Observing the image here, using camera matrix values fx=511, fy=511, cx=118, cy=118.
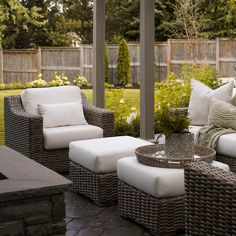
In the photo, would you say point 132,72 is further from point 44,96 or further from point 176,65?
point 44,96

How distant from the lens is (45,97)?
545 cm

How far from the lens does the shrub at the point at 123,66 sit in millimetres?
12783

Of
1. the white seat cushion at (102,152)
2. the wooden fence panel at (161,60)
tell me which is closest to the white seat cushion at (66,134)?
the white seat cushion at (102,152)

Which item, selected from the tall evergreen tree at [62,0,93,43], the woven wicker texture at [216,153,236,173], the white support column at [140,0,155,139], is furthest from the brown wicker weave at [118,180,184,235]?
the tall evergreen tree at [62,0,93,43]

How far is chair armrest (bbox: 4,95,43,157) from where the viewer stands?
16.2ft

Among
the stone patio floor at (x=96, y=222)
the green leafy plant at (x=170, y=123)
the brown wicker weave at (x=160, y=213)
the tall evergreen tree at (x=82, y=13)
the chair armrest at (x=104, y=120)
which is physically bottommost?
the stone patio floor at (x=96, y=222)

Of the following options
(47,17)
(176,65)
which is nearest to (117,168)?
(176,65)

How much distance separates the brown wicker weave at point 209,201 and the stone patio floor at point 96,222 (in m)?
0.95

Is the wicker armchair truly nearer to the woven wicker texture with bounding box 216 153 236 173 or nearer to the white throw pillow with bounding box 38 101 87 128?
the white throw pillow with bounding box 38 101 87 128

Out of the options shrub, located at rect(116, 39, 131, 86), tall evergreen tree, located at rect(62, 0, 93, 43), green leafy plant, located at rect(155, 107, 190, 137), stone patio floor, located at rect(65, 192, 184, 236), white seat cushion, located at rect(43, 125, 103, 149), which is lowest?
stone patio floor, located at rect(65, 192, 184, 236)

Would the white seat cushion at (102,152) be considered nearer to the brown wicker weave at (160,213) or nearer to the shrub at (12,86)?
the brown wicker weave at (160,213)

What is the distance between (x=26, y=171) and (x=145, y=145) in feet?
4.35

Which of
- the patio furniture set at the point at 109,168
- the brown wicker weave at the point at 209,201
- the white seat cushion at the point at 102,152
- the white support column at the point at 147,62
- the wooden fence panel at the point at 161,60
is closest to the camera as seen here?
the brown wicker weave at the point at 209,201

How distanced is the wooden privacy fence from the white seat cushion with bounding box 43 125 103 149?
25.3ft
